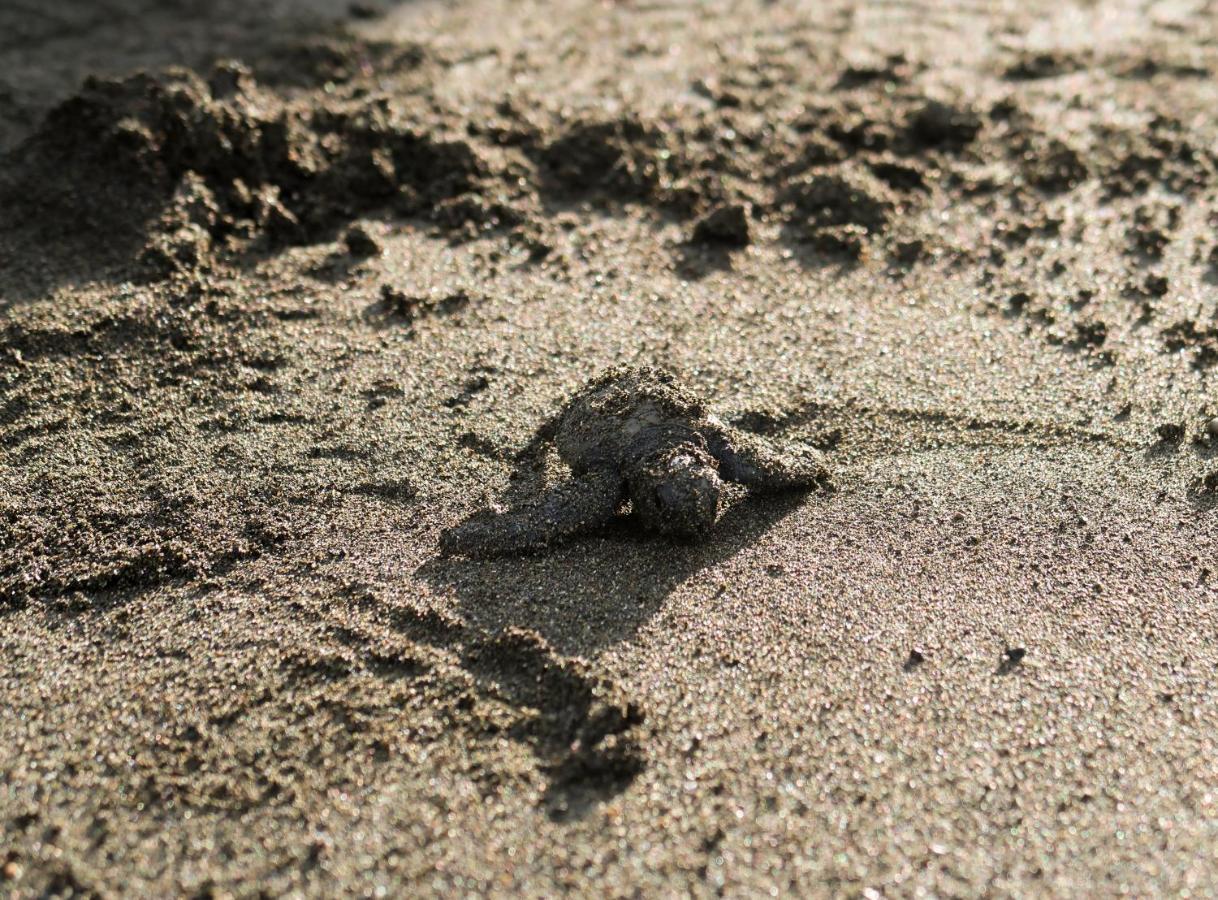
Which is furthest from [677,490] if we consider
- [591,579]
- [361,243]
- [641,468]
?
[361,243]

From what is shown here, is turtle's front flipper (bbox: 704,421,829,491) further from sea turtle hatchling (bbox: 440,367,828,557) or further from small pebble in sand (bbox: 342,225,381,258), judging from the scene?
small pebble in sand (bbox: 342,225,381,258)

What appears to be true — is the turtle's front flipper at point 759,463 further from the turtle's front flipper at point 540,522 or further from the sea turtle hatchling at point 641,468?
the turtle's front flipper at point 540,522

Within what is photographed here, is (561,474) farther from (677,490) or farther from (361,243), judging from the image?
(361,243)

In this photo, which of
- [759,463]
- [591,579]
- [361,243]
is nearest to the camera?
[591,579]

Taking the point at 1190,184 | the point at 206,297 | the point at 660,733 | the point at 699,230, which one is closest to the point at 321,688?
the point at 660,733

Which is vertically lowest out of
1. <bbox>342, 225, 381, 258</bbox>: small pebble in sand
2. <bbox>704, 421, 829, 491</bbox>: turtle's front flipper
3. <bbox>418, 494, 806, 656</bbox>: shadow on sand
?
<bbox>418, 494, 806, 656</bbox>: shadow on sand

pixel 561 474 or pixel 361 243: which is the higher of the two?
pixel 361 243

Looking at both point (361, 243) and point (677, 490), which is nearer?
point (677, 490)

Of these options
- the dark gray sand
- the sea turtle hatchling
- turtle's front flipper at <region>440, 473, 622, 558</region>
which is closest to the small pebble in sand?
the dark gray sand
